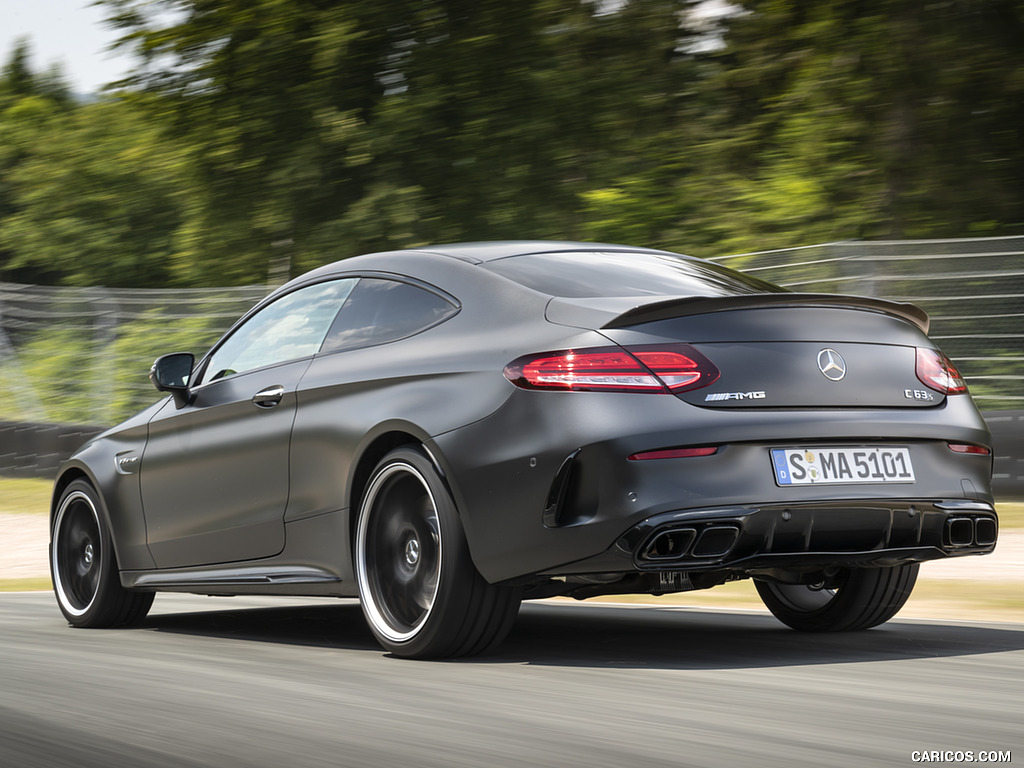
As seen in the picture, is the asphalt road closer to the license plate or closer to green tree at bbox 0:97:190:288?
the license plate

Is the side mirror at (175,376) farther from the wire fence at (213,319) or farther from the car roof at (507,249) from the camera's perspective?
the wire fence at (213,319)

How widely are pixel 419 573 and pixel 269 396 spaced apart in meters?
1.20

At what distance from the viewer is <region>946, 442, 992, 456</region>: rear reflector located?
495 centimetres

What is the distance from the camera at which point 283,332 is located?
6121mm

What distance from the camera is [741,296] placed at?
4793mm

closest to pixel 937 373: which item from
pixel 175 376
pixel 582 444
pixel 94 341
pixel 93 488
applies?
pixel 582 444

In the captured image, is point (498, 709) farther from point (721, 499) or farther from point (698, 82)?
point (698, 82)

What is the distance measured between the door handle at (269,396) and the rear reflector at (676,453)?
1.86 m

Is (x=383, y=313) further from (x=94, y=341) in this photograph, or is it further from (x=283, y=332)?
(x=94, y=341)

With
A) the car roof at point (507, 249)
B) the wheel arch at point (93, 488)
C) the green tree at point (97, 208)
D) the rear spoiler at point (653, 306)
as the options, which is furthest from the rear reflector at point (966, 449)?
the green tree at point (97, 208)

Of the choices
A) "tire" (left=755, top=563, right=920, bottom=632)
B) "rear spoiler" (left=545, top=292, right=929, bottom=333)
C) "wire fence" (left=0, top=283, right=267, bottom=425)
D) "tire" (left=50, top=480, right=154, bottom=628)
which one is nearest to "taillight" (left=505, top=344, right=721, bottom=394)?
"rear spoiler" (left=545, top=292, right=929, bottom=333)

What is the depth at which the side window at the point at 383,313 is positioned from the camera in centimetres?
533

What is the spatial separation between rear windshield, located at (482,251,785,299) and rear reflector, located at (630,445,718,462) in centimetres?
73

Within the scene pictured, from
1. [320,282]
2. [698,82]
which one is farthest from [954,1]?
[320,282]
